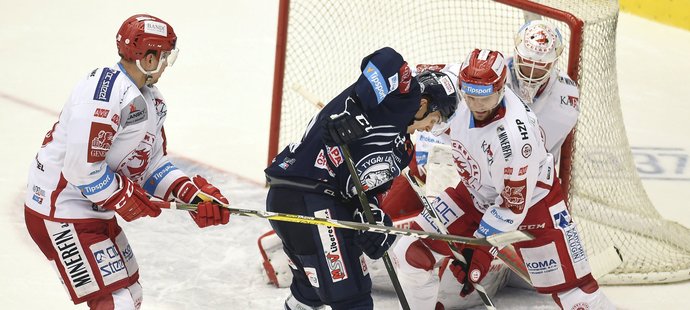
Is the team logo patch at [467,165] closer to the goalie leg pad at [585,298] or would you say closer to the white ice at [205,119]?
the goalie leg pad at [585,298]

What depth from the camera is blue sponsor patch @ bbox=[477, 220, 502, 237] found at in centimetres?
404

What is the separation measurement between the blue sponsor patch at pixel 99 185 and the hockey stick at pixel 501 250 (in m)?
1.29

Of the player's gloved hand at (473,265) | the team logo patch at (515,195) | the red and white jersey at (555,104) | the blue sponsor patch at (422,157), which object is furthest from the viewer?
the blue sponsor patch at (422,157)

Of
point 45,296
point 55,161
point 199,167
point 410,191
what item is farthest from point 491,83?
point 199,167

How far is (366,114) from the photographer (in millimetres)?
3604

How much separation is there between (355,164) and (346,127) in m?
0.18

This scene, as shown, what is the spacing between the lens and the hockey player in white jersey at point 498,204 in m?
3.90

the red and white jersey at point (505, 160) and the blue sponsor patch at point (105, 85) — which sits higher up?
the blue sponsor patch at point (105, 85)

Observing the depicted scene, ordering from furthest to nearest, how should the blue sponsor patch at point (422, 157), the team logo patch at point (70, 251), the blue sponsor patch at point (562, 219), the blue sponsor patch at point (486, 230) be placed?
the blue sponsor patch at point (422, 157)
the blue sponsor patch at point (562, 219)
the blue sponsor patch at point (486, 230)
the team logo patch at point (70, 251)

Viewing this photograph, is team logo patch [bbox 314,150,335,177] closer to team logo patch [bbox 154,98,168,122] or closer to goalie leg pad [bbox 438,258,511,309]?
team logo patch [bbox 154,98,168,122]

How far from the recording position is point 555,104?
453 centimetres

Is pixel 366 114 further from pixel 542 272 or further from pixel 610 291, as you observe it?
pixel 610 291

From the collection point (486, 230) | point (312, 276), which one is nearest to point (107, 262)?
point (312, 276)

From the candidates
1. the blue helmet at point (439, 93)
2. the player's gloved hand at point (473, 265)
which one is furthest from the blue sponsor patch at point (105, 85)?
the player's gloved hand at point (473, 265)
